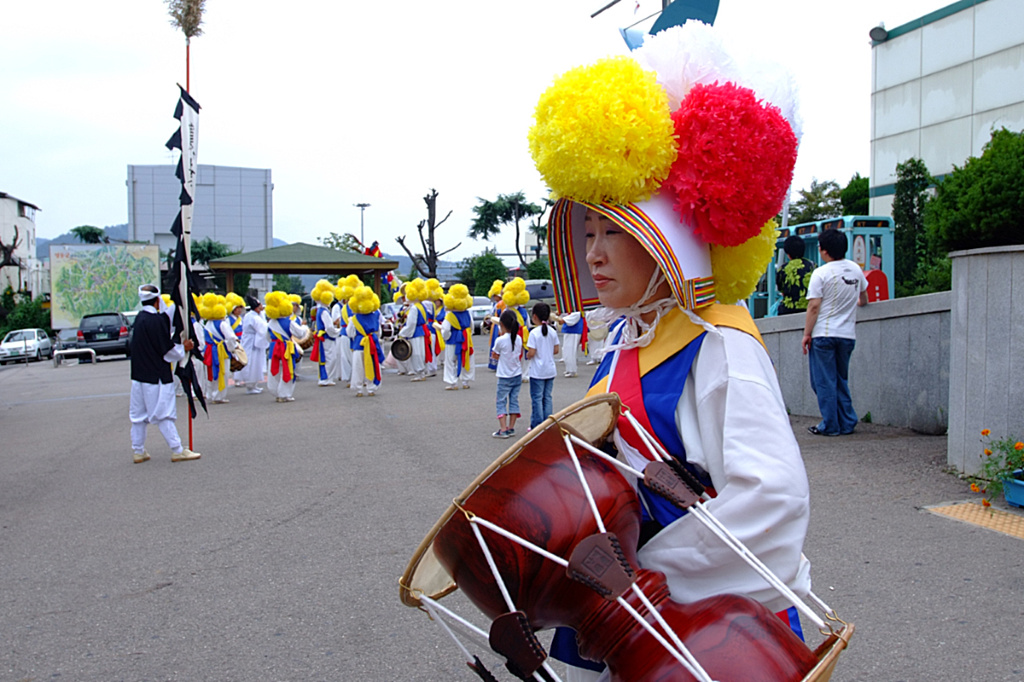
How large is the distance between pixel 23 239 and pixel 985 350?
70468 millimetres

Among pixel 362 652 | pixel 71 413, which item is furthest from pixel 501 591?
pixel 71 413

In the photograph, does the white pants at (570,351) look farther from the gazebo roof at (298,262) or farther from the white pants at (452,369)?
the gazebo roof at (298,262)

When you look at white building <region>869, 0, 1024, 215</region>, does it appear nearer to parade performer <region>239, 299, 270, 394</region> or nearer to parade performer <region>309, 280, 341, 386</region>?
parade performer <region>309, 280, 341, 386</region>

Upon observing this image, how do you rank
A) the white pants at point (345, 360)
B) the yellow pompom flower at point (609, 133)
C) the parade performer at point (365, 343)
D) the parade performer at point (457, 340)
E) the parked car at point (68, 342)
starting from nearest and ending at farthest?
the yellow pompom flower at point (609, 133), the parade performer at point (365, 343), the parade performer at point (457, 340), the white pants at point (345, 360), the parked car at point (68, 342)

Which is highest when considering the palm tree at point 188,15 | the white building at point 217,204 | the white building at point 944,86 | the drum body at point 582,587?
the white building at point 217,204

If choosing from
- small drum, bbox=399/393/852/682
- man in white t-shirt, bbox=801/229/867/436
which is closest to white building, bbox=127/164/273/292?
man in white t-shirt, bbox=801/229/867/436

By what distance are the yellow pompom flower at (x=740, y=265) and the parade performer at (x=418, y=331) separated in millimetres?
14678

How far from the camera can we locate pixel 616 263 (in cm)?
200

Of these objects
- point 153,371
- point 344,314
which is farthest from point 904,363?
point 344,314

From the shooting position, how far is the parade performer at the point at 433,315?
1736 centimetres

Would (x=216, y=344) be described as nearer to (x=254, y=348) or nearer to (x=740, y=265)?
(x=254, y=348)

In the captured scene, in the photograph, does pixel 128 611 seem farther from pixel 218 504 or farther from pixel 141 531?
pixel 218 504

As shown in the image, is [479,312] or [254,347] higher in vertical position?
[479,312]

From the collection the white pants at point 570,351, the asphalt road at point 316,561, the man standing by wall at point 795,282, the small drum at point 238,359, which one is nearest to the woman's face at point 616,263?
the asphalt road at point 316,561
